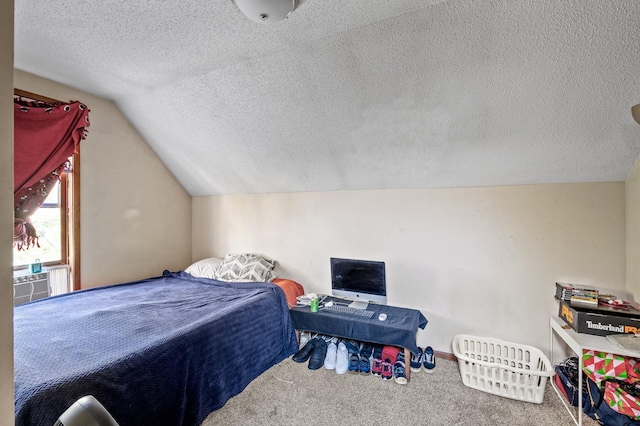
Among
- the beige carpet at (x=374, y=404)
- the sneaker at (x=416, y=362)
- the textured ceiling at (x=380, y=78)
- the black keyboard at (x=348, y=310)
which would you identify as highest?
the textured ceiling at (x=380, y=78)

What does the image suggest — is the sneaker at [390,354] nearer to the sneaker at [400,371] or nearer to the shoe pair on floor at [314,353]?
the sneaker at [400,371]

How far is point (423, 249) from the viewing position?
276 centimetres

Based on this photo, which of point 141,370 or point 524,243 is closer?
point 141,370

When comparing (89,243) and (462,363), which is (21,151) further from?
(462,363)

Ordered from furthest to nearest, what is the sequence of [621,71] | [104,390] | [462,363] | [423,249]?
[423,249], [462,363], [621,71], [104,390]

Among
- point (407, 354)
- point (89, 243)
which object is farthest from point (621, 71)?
point (89, 243)

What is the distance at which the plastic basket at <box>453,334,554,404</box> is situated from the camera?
6.58 ft

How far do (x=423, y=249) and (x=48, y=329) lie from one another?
9.31 ft

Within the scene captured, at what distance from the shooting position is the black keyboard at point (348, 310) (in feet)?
8.36

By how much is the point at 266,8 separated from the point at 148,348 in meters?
1.90

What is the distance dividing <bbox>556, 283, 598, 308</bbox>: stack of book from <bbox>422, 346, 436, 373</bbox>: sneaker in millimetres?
1059

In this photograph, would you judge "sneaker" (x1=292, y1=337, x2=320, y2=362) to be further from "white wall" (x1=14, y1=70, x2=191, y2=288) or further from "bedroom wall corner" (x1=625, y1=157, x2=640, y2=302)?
"bedroom wall corner" (x1=625, y1=157, x2=640, y2=302)

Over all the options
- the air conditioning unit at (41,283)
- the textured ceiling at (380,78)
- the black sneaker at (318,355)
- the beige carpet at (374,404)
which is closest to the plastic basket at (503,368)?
the beige carpet at (374,404)

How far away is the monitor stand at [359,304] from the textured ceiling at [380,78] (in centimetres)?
113
